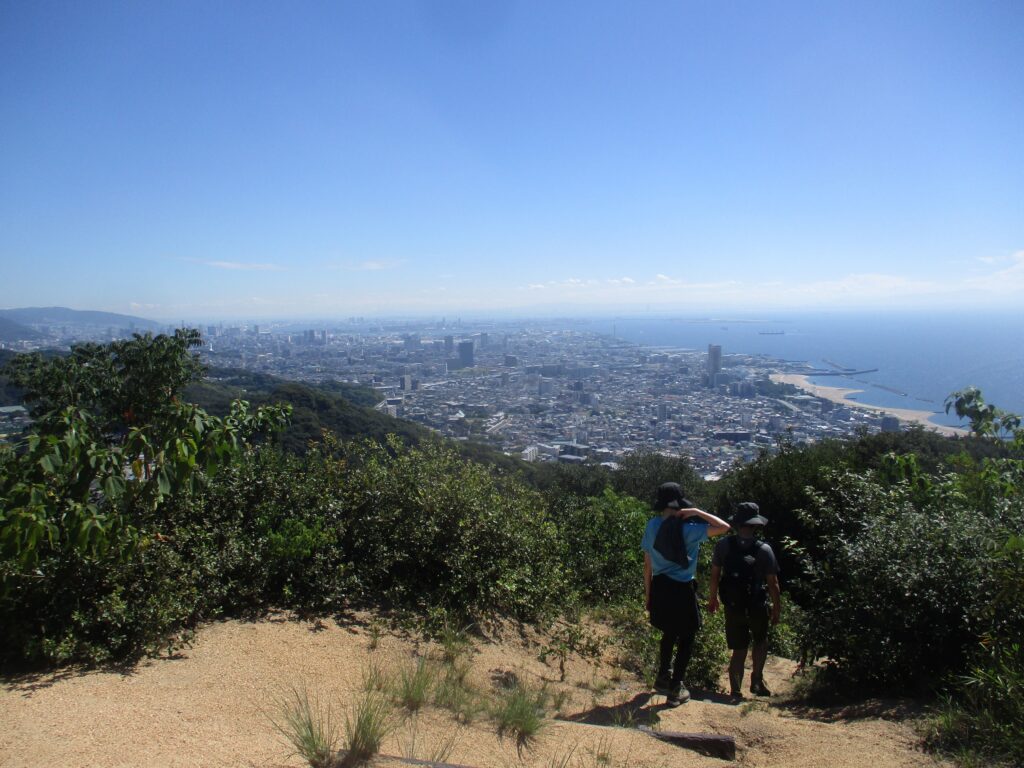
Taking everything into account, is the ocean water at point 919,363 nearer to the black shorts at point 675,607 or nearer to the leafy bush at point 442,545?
the black shorts at point 675,607

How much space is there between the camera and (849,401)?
40375 mm

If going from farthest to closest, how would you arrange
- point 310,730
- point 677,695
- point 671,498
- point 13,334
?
point 13,334 → point 671,498 → point 677,695 → point 310,730

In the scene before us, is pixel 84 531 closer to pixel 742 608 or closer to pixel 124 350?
pixel 742 608

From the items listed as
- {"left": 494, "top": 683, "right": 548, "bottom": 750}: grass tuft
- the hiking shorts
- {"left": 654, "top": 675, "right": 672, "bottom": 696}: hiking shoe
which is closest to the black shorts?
{"left": 654, "top": 675, "right": 672, "bottom": 696}: hiking shoe

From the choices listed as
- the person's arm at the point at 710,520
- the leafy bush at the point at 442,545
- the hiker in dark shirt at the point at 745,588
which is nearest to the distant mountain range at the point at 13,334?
the leafy bush at the point at 442,545

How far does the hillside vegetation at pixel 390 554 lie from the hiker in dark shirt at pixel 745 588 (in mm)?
344

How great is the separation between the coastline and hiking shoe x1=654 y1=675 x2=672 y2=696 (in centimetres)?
2681

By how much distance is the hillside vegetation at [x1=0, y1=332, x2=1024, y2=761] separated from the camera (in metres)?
3.25

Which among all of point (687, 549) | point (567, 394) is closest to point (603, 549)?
point (687, 549)

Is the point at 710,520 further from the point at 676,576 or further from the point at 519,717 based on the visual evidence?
the point at 519,717

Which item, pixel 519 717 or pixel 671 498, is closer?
pixel 519 717

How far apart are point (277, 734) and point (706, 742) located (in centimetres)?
241

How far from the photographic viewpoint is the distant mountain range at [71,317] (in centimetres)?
5369

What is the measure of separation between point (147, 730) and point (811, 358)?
81.0 m
